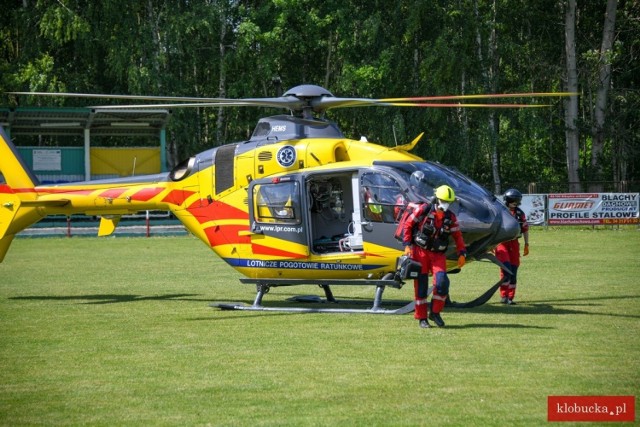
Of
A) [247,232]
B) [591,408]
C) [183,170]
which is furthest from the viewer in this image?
[183,170]

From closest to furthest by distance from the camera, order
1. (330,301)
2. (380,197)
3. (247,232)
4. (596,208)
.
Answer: (380,197)
(247,232)
(330,301)
(596,208)

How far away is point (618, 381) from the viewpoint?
9.52 metres

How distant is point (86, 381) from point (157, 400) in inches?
53.7

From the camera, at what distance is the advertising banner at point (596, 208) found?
37156 millimetres

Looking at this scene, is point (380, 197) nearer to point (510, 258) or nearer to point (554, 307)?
point (510, 258)

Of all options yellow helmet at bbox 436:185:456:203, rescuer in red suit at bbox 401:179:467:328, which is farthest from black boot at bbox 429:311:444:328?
yellow helmet at bbox 436:185:456:203

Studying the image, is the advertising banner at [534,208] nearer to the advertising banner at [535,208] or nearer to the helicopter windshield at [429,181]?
the advertising banner at [535,208]

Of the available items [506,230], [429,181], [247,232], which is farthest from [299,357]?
[247,232]

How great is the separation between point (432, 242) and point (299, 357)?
2.95m

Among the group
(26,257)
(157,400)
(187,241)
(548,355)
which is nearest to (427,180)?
(548,355)

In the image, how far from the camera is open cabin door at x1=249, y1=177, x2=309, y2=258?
15.7 metres

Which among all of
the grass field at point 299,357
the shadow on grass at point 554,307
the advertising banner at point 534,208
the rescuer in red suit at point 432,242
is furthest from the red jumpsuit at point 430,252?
the advertising banner at point 534,208

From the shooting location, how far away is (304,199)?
15.6m

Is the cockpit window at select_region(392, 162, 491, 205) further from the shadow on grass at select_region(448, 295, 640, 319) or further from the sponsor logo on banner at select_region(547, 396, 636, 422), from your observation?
the sponsor logo on banner at select_region(547, 396, 636, 422)
